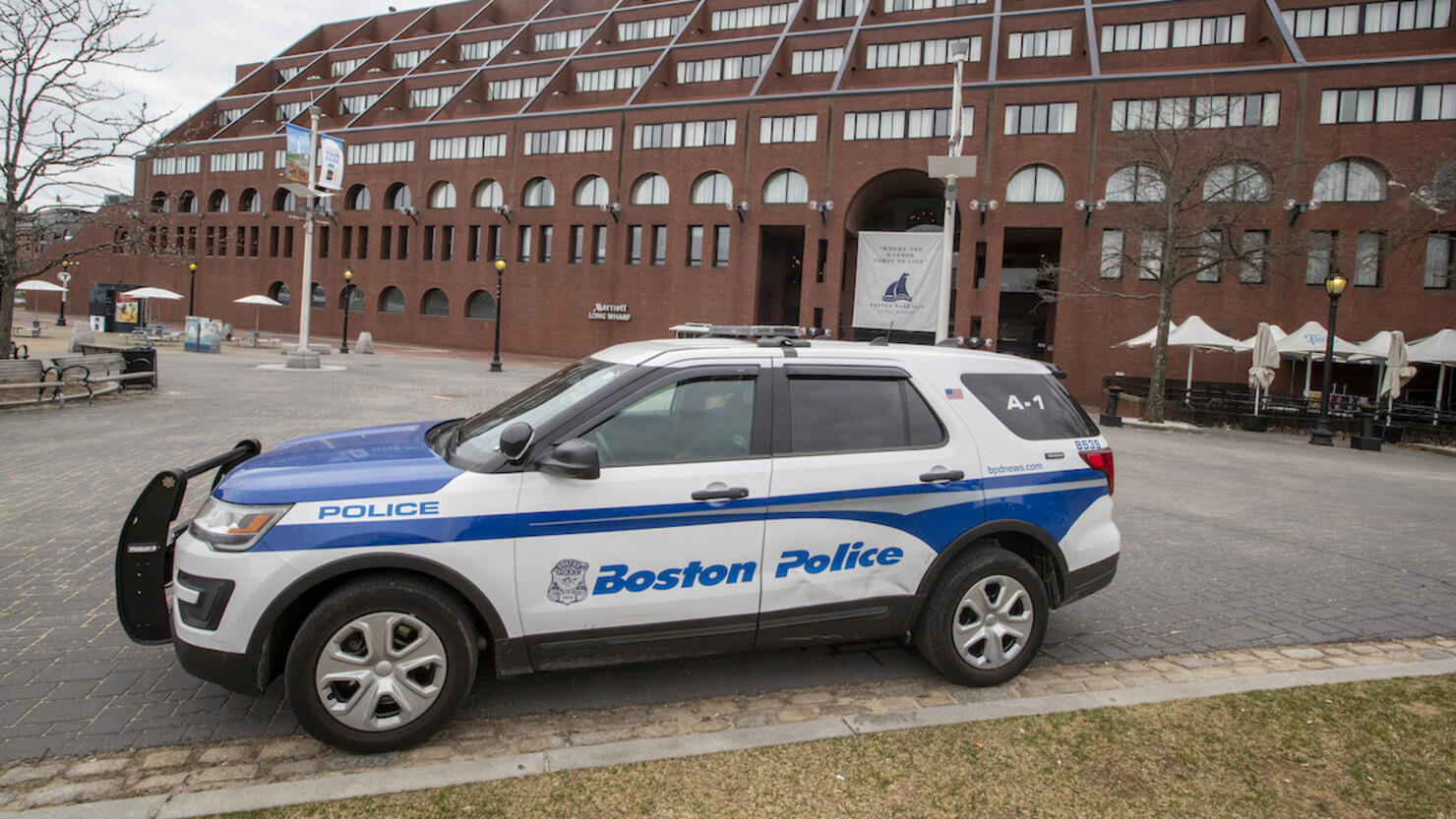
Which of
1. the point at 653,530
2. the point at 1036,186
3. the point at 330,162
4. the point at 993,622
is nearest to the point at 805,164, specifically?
the point at 1036,186

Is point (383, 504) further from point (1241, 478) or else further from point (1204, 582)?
point (1241, 478)

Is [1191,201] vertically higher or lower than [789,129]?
lower

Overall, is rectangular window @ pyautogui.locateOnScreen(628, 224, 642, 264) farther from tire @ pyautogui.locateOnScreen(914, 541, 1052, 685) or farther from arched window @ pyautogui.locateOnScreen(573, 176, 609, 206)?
tire @ pyautogui.locateOnScreen(914, 541, 1052, 685)

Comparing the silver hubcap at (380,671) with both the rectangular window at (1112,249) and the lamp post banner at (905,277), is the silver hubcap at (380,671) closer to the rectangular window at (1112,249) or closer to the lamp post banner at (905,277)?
the lamp post banner at (905,277)

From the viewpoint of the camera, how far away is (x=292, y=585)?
3.22 meters

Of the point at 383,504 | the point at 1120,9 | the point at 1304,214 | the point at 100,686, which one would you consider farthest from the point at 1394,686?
the point at 1120,9

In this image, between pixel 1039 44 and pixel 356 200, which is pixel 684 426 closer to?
pixel 1039 44

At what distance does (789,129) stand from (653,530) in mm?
41504

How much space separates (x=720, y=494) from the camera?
365 centimetres

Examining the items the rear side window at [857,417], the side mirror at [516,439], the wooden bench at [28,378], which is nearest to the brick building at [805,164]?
the wooden bench at [28,378]

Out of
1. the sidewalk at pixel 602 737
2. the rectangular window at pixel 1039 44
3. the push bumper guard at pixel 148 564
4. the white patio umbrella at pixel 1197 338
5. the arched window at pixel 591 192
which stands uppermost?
the rectangular window at pixel 1039 44

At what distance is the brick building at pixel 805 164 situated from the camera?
32.8 meters

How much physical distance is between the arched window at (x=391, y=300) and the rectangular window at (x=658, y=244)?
60.7 feet

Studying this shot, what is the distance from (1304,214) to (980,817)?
126 feet
